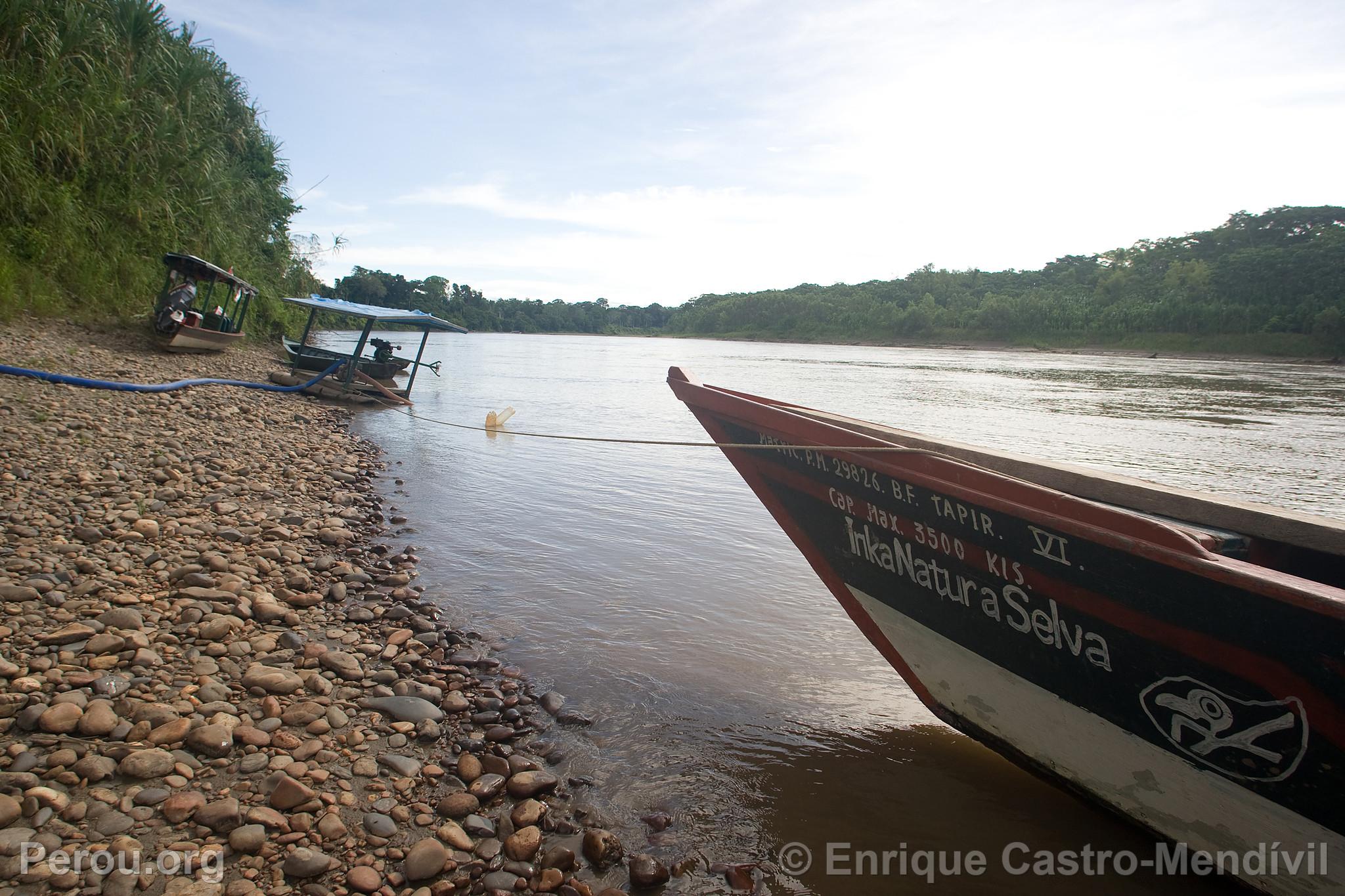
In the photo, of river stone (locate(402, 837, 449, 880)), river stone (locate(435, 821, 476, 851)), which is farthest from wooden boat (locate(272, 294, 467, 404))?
river stone (locate(402, 837, 449, 880))

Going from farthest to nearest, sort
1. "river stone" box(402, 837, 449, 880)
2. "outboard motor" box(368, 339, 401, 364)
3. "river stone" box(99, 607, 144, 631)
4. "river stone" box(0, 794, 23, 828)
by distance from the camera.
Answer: "outboard motor" box(368, 339, 401, 364) < "river stone" box(99, 607, 144, 631) < "river stone" box(402, 837, 449, 880) < "river stone" box(0, 794, 23, 828)

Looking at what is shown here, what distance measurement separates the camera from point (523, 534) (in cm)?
788

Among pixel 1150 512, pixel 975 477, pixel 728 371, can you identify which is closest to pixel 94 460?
pixel 975 477

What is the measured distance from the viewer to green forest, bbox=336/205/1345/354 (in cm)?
5841

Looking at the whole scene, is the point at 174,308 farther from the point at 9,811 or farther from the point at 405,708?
the point at 9,811

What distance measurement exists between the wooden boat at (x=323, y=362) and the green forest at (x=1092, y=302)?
6018cm

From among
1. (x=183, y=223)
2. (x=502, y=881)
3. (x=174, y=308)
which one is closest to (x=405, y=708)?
(x=502, y=881)

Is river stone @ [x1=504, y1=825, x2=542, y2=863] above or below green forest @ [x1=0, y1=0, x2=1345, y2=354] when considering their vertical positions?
below

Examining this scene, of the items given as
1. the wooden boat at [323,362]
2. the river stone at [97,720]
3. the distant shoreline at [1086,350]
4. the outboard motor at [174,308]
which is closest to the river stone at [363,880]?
the river stone at [97,720]

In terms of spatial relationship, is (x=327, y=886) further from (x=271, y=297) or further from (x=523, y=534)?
(x=271, y=297)

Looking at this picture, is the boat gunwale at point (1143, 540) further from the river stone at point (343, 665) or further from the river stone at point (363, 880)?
the river stone at point (343, 665)

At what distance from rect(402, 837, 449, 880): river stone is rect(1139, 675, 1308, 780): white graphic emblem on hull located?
276 cm

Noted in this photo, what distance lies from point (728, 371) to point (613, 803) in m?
40.1

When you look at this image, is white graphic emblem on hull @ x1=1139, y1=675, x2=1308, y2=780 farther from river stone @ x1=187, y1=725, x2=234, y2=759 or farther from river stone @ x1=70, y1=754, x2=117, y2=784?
river stone @ x1=70, y1=754, x2=117, y2=784
